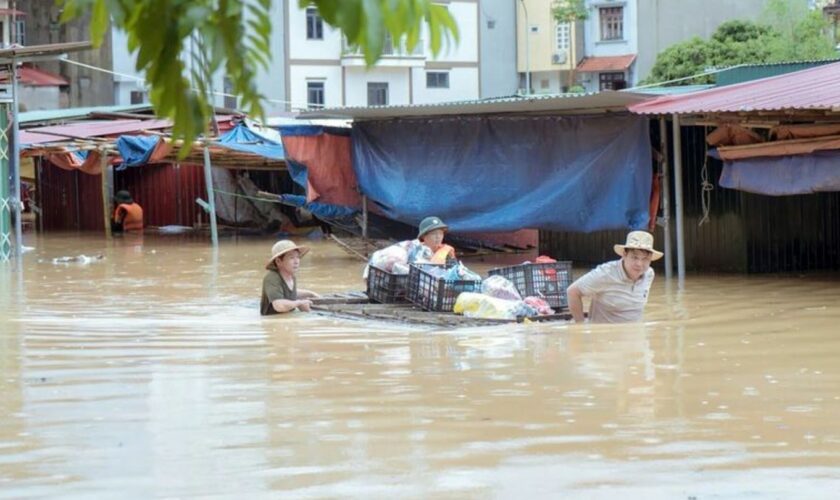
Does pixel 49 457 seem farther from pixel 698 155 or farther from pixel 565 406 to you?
pixel 698 155

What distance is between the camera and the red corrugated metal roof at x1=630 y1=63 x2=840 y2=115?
14.3m

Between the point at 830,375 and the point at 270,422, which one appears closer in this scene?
the point at 270,422

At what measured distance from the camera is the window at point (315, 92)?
54531mm

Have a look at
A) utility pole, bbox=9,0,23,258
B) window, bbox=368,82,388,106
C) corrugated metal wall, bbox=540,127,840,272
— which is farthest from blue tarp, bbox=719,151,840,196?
window, bbox=368,82,388,106

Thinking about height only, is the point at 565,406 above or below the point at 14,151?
below

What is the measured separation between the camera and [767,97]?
49.9 ft

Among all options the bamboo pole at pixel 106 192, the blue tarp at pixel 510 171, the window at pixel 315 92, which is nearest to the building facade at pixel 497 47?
the window at pixel 315 92

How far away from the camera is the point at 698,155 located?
17766 mm

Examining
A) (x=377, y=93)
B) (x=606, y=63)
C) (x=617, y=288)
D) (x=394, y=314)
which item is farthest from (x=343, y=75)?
(x=617, y=288)

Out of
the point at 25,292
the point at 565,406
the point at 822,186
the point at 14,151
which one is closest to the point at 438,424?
the point at 565,406

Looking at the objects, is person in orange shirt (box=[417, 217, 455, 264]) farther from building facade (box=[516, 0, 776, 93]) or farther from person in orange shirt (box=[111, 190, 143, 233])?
building facade (box=[516, 0, 776, 93])

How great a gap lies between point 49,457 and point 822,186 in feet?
34.8

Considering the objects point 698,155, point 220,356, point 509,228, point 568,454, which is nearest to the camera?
point 568,454

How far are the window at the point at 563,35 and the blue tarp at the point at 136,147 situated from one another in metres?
35.4
